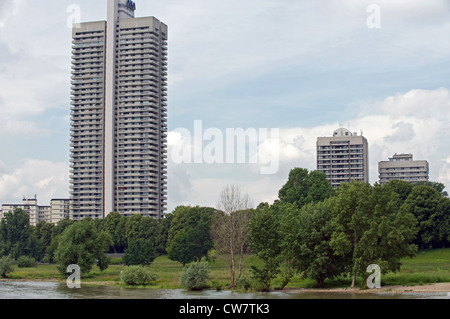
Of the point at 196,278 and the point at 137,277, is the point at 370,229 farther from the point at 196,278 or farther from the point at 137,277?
the point at 137,277

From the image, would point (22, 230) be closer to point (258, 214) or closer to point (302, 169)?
point (302, 169)

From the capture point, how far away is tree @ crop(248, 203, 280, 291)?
216 feet

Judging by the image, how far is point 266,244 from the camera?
218 ft

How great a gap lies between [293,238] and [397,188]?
61.9 metres

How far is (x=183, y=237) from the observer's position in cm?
11200

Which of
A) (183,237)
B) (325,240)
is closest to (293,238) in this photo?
(325,240)

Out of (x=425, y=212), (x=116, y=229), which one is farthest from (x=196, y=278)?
(x=116, y=229)

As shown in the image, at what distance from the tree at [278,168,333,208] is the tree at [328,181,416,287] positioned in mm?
43223

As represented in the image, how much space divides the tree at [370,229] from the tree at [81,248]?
4494 cm

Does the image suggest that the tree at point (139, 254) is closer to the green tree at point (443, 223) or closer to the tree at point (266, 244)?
the tree at point (266, 244)

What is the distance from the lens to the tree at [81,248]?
91938mm

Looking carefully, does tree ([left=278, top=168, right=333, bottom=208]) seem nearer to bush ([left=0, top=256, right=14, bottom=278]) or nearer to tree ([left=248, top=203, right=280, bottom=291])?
tree ([left=248, top=203, right=280, bottom=291])

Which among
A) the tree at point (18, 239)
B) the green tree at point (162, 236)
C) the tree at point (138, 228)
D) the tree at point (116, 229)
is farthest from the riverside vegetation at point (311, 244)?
the tree at point (116, 229)
